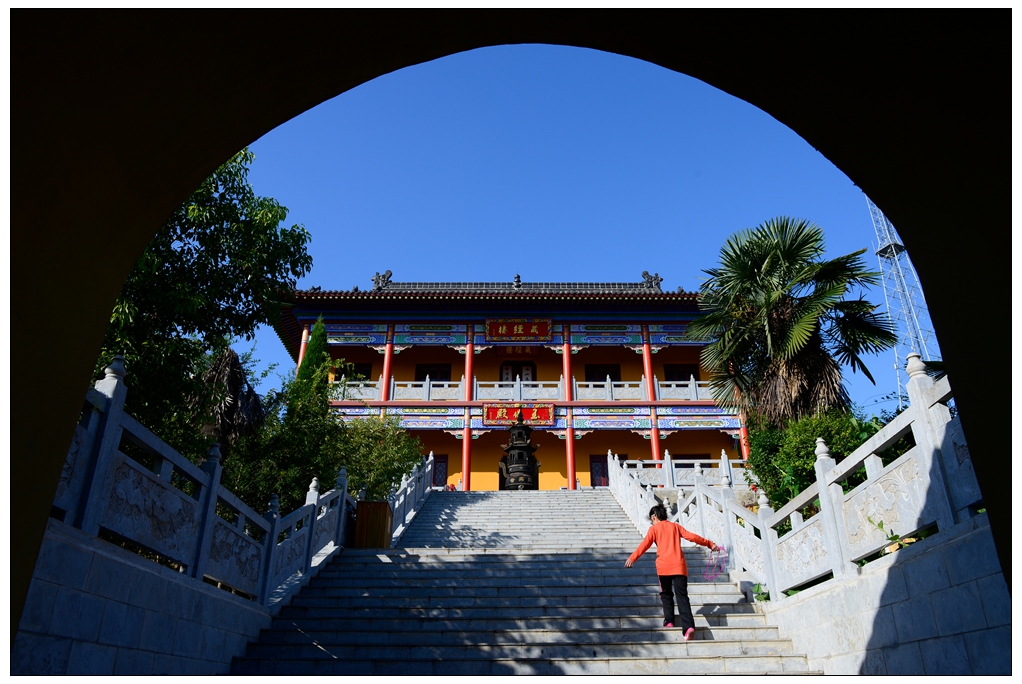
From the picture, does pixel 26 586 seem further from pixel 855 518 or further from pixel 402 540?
pixel 402 540

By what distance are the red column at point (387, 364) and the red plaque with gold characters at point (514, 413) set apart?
334 centimetres

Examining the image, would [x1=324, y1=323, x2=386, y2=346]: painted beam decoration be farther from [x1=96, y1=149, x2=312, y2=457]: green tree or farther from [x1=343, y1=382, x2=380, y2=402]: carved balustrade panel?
[x1=96, y1=149, x2=312, y2=457]: green tree

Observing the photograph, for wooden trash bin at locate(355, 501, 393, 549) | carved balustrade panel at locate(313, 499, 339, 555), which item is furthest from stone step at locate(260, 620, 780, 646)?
wooden trash bin at locate(355, 501, 393, 549)

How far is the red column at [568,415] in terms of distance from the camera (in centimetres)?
2169

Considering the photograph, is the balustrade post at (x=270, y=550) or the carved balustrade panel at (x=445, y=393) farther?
the carved balustrade panel at (x=445, y=393)

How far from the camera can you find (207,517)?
565 centimetres

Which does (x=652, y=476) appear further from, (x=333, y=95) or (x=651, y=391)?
(x=333, y=95)

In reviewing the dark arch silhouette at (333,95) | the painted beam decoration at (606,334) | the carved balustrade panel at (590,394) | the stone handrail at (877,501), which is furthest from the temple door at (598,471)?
the dark arch silhouette at (333,95)

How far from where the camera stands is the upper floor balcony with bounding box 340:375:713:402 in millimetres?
22922

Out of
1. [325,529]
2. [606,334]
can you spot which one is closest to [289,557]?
[325,529]

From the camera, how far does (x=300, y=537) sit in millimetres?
8406

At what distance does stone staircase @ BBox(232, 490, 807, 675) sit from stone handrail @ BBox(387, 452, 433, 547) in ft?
8.33

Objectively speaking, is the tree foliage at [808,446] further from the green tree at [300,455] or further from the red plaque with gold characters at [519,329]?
the red plaque with gold characters at [519,329]

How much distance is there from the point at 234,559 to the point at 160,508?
1.57 m
